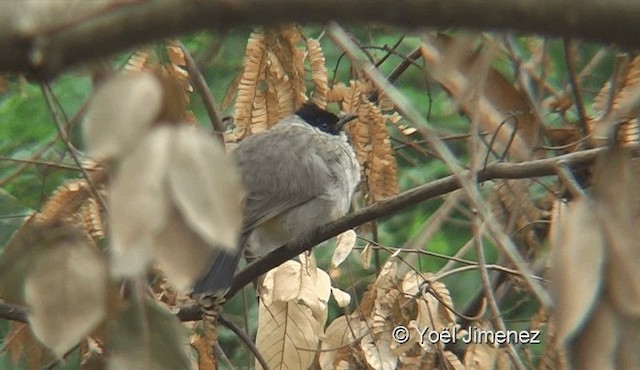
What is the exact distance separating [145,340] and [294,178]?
3780 millimetres

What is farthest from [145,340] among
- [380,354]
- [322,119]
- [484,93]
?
[322,119]

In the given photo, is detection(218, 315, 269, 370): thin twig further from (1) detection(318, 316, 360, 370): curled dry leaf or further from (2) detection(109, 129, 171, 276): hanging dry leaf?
(2) detection(109, 129, 171, 276): hanging dry leaf

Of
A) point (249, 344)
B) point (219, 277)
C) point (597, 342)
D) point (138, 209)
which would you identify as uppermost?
point (138, 209)

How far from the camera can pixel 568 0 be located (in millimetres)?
1052

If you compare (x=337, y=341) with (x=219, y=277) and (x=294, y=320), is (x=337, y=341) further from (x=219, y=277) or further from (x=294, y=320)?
(x=219, y=277)

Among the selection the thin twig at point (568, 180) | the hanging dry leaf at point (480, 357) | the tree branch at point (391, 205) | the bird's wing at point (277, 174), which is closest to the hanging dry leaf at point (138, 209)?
the thin twig at point (568, 180)

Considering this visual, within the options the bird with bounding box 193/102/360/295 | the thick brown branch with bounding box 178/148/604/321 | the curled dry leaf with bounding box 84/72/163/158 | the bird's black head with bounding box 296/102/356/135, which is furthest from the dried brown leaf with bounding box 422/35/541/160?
the bird's black head with bounding box 296/102/356/135

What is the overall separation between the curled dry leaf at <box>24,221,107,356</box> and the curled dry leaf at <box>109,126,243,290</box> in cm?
14

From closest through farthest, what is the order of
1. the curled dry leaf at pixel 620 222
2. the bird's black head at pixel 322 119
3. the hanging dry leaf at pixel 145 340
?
the curled dry leaf at pixel 620 222 → the hanging dry leaf at pixel 145 340 → the bird's black head at pixel 322 119

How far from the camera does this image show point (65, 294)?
48.0 inches

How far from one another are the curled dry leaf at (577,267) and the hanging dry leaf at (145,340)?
431 millimetres

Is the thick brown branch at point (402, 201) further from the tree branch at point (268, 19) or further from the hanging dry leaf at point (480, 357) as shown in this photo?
the tree branch at point (268, 19)

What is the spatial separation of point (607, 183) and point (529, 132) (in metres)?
1.73

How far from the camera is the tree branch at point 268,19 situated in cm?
104
